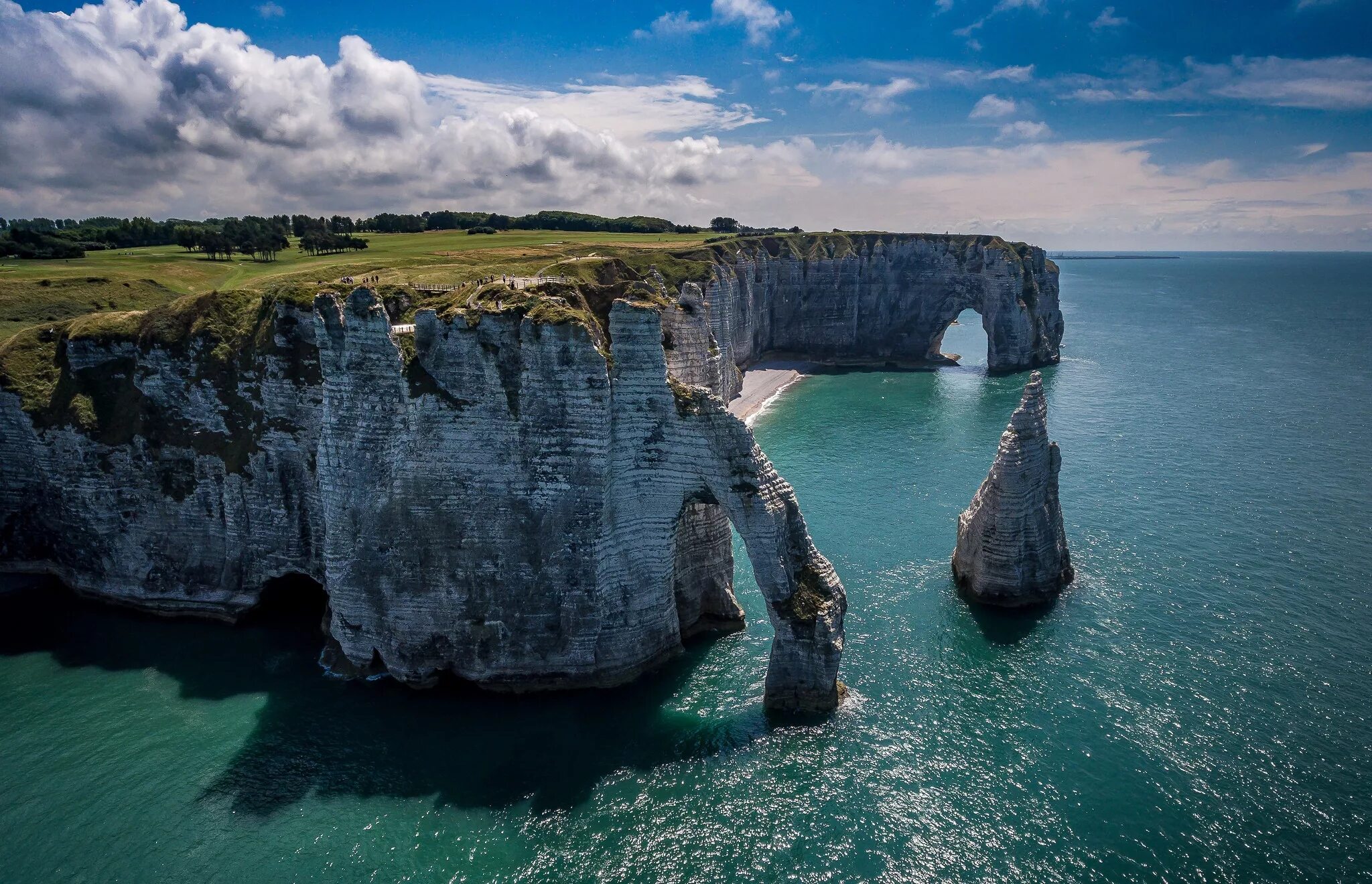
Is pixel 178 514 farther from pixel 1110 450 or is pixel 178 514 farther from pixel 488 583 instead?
pixel 1110 450

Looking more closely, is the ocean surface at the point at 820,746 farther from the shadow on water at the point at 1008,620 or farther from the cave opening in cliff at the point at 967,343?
the cave opening in cliff at the point at 967,343

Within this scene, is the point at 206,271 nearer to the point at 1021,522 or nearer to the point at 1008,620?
the point at 1021,522

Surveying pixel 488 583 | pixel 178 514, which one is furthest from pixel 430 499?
pixel 178 514

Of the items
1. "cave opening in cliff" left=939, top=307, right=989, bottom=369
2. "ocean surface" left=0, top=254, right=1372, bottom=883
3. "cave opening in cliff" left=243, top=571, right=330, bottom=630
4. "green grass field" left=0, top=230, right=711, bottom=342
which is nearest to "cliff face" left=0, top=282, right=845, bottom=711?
"ocean surface" left=0, top=254, right=1372, bottom=883

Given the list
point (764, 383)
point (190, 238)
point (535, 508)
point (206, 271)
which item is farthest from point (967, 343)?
point (535, 508)

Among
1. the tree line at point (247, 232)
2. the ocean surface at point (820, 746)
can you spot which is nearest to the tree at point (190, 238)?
the tree line at point (247, 232)
